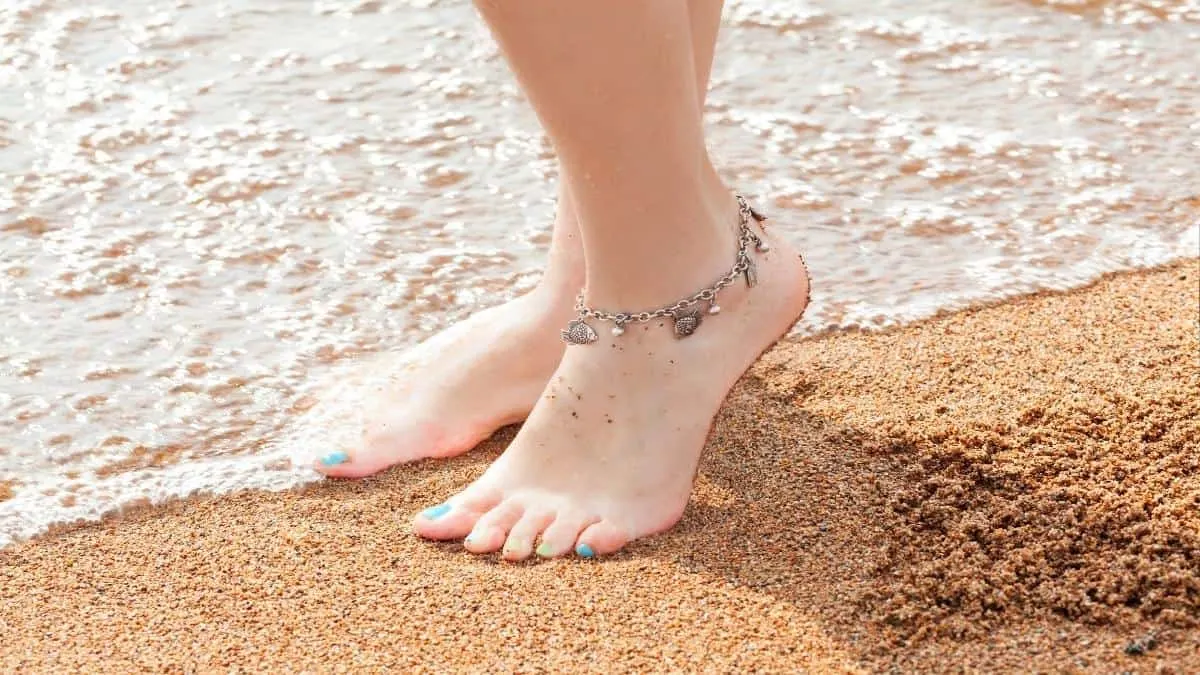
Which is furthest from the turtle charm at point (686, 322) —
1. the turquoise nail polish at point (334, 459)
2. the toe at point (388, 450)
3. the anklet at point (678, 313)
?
the turquoise nail polish at point (334, 459)

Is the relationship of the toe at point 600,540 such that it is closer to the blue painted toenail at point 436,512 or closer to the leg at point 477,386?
the blue painted toenail at point 436,512

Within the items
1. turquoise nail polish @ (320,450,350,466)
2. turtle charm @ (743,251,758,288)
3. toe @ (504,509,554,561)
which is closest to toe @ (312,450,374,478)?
turquoise nail polish @ (320,450,350,466)

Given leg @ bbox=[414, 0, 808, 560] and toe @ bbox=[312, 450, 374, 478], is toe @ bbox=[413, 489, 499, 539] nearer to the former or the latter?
leg @ bbox=[414, 0, 808, 560]

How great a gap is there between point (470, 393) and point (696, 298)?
435 millimetres

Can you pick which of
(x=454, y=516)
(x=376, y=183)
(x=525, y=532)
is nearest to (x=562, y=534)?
(x=525, y=532)

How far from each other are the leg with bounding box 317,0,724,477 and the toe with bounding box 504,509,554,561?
0.30 metres

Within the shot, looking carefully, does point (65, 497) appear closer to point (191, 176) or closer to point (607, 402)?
point (607, 402)

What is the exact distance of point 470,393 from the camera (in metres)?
2.07

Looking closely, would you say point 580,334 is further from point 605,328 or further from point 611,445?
point 611,445

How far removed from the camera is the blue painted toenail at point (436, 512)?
180cm

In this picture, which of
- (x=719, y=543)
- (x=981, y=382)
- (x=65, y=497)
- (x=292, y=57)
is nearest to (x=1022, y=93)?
(x=981, y=382)

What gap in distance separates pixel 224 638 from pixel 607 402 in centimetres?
54

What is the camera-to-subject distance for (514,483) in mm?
1842

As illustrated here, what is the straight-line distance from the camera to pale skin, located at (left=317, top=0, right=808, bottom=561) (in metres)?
1.52
